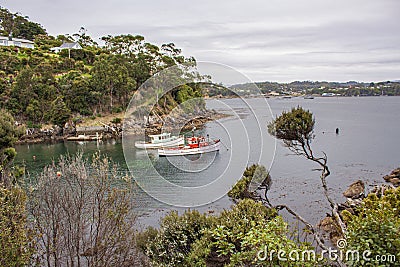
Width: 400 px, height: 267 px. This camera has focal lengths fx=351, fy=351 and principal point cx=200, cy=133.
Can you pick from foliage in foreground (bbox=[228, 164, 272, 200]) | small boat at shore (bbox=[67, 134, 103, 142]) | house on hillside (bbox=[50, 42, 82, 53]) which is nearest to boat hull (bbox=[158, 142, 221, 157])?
foliage in foreground (bbox=[228, 164, 272, 200])

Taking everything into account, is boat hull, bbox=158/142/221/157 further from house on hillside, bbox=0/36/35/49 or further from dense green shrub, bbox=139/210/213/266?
house on hillside, bbox=0/36/35/49

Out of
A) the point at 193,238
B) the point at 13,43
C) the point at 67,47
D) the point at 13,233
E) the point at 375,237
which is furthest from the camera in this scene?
the point at 13,43

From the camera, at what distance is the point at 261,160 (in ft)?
36.1

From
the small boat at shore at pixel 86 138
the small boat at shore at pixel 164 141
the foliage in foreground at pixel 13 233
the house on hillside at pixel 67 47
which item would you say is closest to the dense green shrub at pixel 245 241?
the foliage in foreground at pixel 13 233

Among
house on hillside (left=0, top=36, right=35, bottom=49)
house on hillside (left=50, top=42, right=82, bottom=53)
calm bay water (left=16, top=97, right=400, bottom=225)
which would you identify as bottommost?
calm bay water (left=16, top=97, right=400, bottom=225)

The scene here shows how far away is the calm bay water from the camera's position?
9977 millimetres

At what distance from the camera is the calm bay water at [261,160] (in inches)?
393

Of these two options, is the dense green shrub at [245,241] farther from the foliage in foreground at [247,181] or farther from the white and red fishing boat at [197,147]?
the white and red fishing boat at [197,147]

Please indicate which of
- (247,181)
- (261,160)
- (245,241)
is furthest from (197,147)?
(245,241)

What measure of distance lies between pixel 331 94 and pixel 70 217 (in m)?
156

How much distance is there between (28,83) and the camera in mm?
43250

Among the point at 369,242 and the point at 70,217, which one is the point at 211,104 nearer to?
the point at 70,217

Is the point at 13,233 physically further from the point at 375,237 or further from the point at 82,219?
the point at 375,237

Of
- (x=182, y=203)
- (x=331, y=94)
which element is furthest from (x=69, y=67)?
(x=331, y=94)
